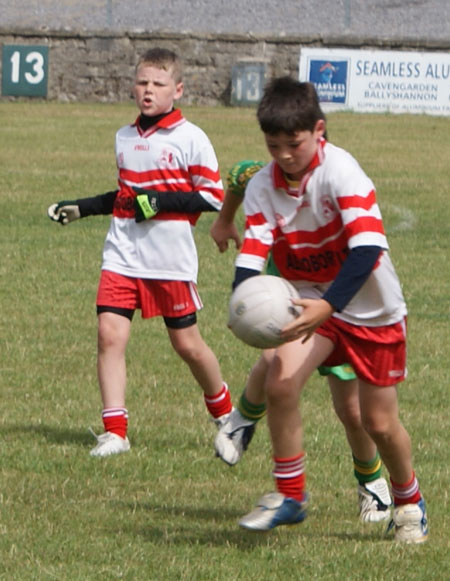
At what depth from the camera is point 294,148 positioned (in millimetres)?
4562

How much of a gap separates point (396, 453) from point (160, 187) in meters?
2.12

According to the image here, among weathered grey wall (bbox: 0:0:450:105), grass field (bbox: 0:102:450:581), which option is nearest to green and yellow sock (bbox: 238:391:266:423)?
grass field (bbox: 0:102:450:581)

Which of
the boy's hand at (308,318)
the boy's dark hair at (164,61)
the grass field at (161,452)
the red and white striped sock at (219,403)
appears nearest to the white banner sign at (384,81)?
the grass field at (161,452)

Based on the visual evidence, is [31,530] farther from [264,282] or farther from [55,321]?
[55,321]

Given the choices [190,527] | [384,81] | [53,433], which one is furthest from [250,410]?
[384,81]

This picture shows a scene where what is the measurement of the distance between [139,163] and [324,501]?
6.26ft

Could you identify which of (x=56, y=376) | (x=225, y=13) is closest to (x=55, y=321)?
(x=56, y=376)

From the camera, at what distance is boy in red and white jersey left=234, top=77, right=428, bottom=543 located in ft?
14.9

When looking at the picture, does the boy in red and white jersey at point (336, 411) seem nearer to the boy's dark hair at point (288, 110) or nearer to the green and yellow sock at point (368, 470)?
the green and yellow sock at point (368, 470)

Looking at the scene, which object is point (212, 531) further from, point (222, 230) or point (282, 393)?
point (222, 230)

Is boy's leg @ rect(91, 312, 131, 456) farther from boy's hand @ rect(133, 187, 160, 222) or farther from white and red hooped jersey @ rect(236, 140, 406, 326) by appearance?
white and red hooped jersey @ rect(236, 140, 406, 326)

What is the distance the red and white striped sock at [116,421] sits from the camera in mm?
6258

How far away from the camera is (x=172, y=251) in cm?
637

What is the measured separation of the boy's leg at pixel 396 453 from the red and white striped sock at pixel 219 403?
1768 mm
